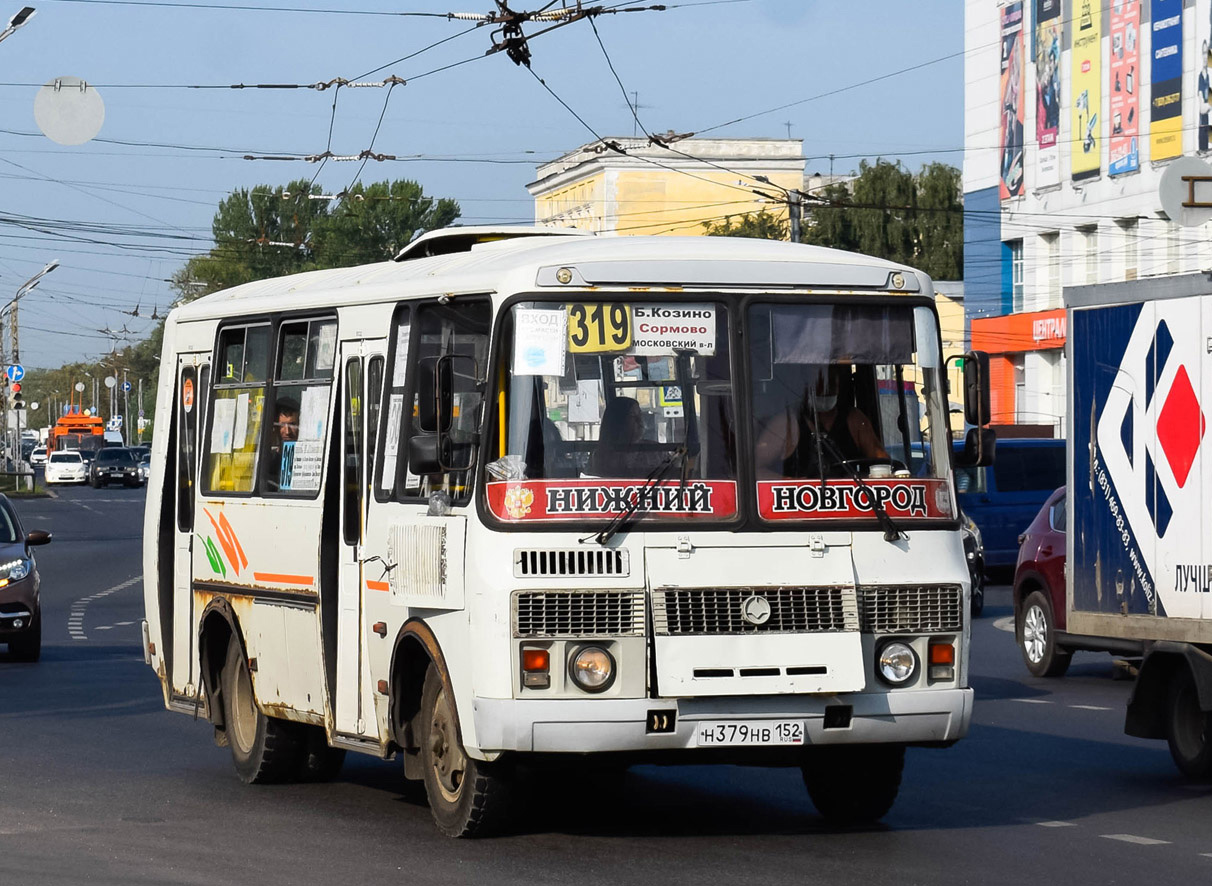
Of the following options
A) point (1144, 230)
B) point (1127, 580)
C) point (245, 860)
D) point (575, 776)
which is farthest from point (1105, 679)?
point (1144, 230)

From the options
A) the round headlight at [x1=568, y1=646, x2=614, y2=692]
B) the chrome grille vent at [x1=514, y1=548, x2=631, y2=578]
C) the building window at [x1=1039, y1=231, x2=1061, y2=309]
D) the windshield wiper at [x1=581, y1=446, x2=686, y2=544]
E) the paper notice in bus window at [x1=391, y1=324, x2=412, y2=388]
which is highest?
the building window at [x1=1039, y1=231, x2=1061, y2=309]

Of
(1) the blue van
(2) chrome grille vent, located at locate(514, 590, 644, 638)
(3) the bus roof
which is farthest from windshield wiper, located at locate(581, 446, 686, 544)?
(1) the blue van

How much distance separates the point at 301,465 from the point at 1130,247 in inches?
2155

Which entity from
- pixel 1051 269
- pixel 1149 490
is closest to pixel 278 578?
pixel 1149 490

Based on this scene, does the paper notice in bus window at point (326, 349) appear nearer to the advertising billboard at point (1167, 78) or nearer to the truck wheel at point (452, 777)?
the truck wheel at point (452, 777)

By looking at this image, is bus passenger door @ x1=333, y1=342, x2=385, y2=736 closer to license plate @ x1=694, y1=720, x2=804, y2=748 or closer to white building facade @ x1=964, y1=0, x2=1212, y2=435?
license plate @ x1=694, y1=720, x2=804, y2=748

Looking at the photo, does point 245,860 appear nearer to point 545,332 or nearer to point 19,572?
point 545,332

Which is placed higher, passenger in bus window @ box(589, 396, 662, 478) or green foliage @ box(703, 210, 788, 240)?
green foliage @ box(703, 210, 788, 240)

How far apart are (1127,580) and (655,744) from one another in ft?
15.1

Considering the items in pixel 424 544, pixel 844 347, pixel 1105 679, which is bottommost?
pixel 1105 679

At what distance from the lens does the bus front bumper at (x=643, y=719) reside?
9086 mm

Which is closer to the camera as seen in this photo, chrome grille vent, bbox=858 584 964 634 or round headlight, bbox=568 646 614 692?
round headlight, bbox=568 646 614 692

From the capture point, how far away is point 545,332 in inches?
372

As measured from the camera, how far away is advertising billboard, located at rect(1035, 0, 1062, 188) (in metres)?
64.7
